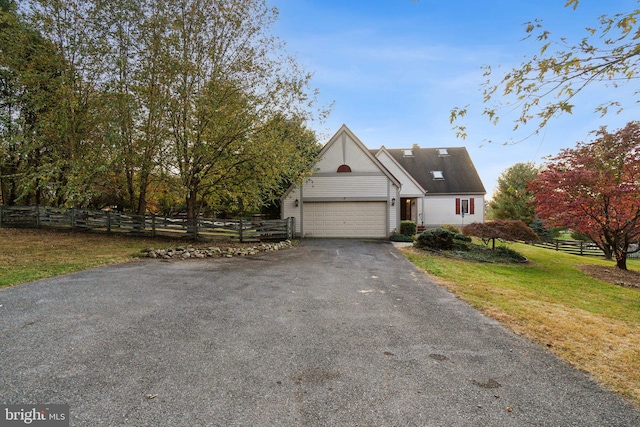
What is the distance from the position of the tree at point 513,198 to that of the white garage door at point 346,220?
54.3 feet

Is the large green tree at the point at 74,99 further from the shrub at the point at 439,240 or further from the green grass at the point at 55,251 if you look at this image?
the shrub at the point at 439,240

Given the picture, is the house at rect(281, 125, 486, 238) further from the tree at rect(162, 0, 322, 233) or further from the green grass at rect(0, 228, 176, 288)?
the green grass at rect(0, 228, 176, 288)

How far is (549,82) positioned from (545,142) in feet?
2.50

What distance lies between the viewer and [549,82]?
3447 mm

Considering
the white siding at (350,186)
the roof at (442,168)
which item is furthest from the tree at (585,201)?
the roof at (442,168)

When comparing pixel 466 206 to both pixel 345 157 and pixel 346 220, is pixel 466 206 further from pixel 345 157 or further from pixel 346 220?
pixel 345 157

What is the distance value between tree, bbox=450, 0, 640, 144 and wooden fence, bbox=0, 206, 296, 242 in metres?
11.8

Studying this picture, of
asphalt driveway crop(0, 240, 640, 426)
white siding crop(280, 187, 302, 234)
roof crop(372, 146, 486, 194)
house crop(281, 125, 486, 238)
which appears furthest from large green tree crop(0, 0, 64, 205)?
roof crop(372, 146, 486, 194)

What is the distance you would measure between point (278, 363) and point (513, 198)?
101 feet

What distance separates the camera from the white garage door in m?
17.3

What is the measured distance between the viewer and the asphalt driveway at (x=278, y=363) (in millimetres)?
2445

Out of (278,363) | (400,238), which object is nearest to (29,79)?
(278,363)

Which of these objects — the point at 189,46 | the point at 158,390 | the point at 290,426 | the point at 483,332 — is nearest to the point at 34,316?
the point at 158,390

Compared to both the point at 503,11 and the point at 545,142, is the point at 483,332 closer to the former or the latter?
the point at 545,142
